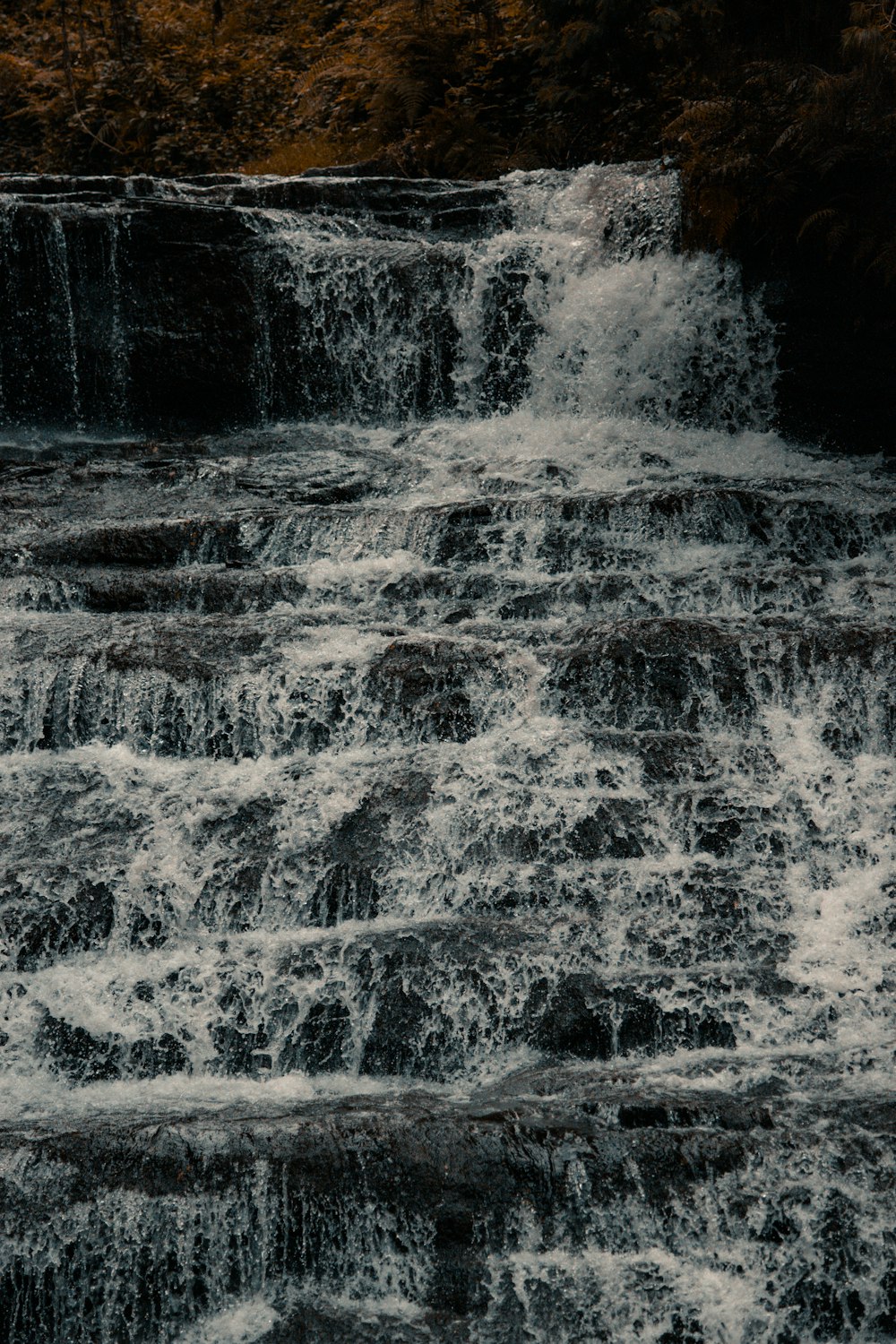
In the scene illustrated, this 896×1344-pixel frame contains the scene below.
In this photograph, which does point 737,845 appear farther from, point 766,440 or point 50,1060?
point 766,440

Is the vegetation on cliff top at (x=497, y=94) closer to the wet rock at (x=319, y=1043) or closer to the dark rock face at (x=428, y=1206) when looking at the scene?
the wet rock at (x=319, y=1043)

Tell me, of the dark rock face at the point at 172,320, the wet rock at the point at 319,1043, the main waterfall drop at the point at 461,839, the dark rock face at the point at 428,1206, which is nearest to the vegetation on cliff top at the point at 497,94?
the main waterfall drop at the point at 461,839

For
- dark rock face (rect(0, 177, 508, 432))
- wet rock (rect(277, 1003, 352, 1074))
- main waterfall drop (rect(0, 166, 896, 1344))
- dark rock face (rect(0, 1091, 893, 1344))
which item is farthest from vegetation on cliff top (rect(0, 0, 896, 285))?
dark rock face (rect(0, 1091, 893, 1344))

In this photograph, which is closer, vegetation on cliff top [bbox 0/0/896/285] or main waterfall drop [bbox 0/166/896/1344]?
main waterfall drop [bbox 0/166/896/1344]

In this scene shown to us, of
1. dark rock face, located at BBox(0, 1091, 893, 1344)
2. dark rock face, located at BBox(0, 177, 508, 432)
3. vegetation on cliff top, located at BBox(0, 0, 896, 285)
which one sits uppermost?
vegetation on cliff top, located at BBox(0, 0, 896, 285)

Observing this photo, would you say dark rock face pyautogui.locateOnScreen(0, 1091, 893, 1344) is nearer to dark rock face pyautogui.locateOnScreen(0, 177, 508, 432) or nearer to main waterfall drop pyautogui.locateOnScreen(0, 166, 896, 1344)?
main waterfall drop pyautogui.locateOnScreen(0, 166, 896, 1344)

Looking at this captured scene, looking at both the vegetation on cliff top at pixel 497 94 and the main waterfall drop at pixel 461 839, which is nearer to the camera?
the main waterfall drop at pixel 461 839

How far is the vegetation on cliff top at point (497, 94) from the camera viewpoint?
984 centimetres

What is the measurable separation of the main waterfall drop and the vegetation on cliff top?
1.02 meters

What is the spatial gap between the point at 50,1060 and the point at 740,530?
206 inches

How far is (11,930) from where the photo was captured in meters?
5.36

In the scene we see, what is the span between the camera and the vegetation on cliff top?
32.3 feet

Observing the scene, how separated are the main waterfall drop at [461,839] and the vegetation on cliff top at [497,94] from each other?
40.2 inches

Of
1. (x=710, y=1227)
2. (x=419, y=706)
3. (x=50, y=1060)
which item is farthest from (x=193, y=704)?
(x=710, y=1227)
